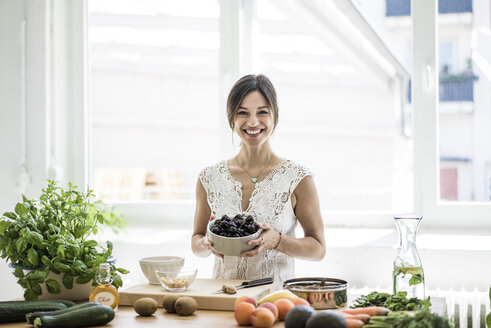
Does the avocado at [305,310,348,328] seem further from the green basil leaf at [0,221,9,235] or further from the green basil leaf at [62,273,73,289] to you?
the green basil leaf at [0,221,9,235]

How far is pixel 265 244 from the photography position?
2076 mm

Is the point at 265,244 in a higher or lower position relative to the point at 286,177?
lower

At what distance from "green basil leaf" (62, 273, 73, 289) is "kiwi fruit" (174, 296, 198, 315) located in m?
0.35

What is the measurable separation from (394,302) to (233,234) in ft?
1.77

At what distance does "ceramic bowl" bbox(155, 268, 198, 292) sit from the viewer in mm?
1889

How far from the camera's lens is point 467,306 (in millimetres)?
2730

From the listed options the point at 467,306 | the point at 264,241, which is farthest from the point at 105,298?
the point at 467,306

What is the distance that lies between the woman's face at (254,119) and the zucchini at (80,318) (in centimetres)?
97

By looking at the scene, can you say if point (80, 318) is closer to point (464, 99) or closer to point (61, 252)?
point (61, 252)

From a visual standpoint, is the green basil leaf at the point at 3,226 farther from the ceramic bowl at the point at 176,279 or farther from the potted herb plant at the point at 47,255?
the ceramic bowl at the point at 176,279

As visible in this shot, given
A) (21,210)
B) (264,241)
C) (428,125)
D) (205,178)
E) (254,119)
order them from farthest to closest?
1. (428,125)
2. (205,178)
3. (254,119)
4. (264,241)
5. (21,210)

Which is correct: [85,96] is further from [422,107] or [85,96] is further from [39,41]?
[422,107]

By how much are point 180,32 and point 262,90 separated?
145 centimetres

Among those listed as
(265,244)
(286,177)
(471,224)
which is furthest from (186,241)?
(471,224)
